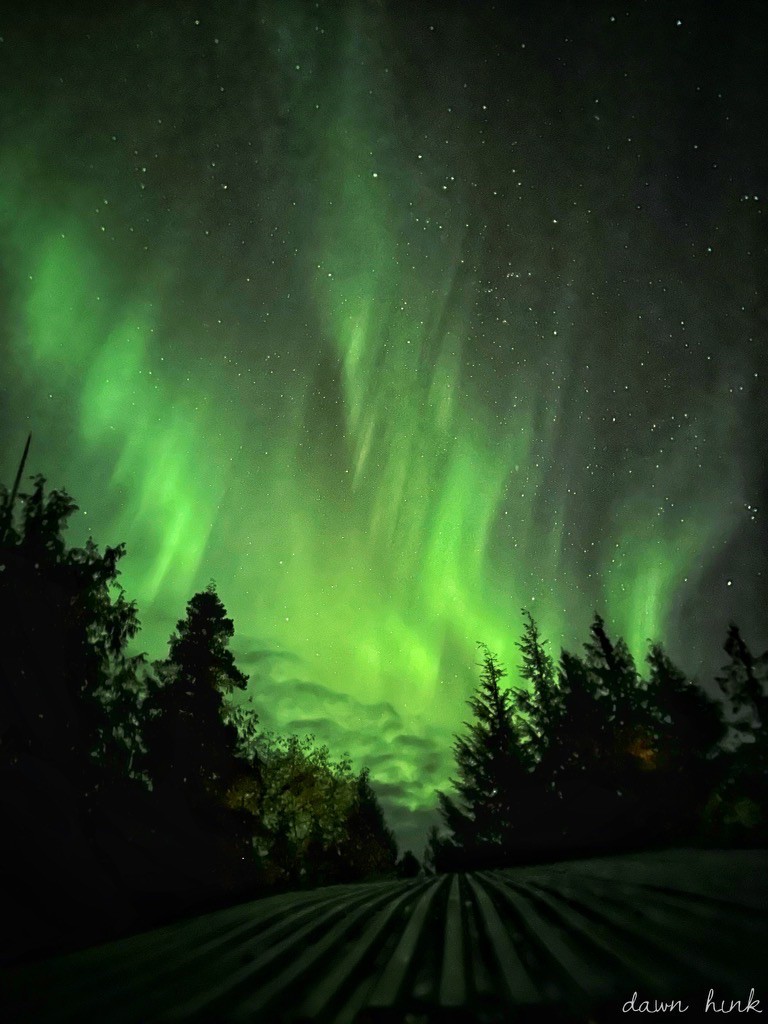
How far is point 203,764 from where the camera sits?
21.3 m

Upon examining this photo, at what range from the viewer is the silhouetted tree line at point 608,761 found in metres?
20.0

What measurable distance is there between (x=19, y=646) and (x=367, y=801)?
4554 cm

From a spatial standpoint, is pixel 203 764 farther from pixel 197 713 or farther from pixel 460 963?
pixel 460 963

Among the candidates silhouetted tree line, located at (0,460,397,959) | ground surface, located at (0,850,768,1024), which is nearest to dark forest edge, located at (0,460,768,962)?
silhouetted tree line, located at (0,460,397,959)

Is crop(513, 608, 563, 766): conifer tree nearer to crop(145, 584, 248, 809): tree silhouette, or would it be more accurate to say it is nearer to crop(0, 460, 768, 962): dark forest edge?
crop(0, 460, 768, 962): dark forest edge

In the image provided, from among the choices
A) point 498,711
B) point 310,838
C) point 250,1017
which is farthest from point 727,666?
point 310,838

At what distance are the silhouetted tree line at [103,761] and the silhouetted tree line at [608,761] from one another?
1243cm

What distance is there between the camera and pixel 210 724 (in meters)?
22.4

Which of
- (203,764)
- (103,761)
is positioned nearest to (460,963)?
(103,761)

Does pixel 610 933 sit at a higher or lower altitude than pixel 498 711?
lower

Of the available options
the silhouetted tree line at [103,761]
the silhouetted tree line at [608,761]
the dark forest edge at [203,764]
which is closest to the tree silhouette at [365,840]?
the dark forest edge at [203,764]

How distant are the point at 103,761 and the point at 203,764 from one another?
22.5 ft

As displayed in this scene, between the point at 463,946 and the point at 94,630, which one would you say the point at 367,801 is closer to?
the point at 94,630

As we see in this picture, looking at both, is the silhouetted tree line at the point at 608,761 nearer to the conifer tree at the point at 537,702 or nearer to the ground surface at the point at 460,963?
the conifer tree at the point at 537,702
